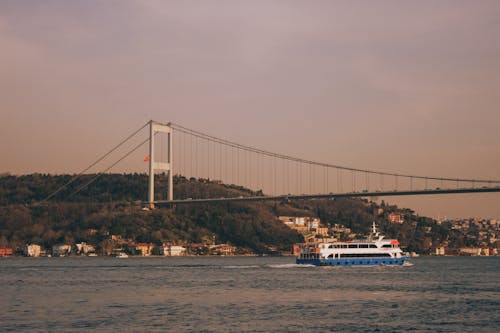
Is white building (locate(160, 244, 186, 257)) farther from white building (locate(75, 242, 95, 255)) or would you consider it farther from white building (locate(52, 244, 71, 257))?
white building (locate(52, 244, 71, 257))

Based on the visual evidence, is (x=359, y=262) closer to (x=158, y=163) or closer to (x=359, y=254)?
(x=359, y=254)

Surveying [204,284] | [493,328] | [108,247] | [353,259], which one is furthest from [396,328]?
[108,247]

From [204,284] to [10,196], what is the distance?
139m

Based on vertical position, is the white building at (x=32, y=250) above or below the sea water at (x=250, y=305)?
above

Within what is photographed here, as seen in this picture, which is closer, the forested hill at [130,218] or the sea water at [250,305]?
the sea water at [250,305]

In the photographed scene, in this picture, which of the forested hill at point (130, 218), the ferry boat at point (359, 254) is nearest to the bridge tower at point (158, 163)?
the forested hill at point (130, 218)

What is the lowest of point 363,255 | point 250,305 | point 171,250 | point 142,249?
point 250,305

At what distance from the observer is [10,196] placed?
190 m

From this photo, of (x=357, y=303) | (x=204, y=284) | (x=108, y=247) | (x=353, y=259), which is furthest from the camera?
(x=108, y=247)

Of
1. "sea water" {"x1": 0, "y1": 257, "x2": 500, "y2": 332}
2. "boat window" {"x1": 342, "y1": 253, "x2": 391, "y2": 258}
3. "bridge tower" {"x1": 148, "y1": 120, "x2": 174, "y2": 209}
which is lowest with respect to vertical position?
"sea water" {"x1": 0, "y1": 257, "x2": 500, "y2": 332}

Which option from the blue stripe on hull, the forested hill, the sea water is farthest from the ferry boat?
the forested hill

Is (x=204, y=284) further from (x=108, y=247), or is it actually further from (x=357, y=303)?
(x=108, y=247)

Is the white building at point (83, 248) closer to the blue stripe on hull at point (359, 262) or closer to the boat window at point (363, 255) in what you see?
the blue stripe on hull at point (359, 262)

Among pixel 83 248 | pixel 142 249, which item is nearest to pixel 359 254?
pixel 142 249
